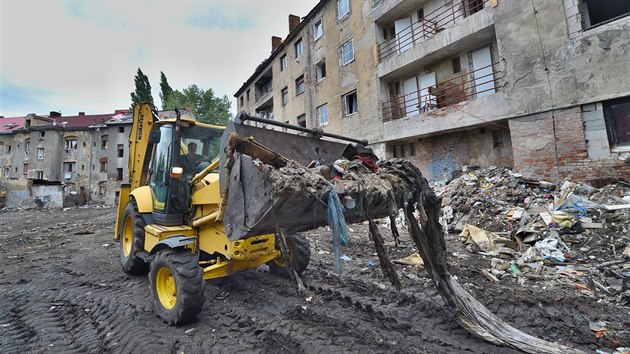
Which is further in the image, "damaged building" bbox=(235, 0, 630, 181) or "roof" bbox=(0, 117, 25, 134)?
"roof" bbox=(0, 117, 25, 134)

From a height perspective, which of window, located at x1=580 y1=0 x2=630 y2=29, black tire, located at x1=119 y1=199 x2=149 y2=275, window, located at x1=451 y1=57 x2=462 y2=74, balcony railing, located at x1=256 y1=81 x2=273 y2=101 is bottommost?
black tire, located at x1=119 y1=199 x2=149 y2=275

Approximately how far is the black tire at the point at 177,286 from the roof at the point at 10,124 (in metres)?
49.5

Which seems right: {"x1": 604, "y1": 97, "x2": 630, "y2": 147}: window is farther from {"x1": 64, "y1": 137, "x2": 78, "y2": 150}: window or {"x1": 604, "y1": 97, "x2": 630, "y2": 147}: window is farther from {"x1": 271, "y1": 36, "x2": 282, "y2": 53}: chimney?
{"x1": 64, "y1": 137, "x2": 78, "y2": 150}: window

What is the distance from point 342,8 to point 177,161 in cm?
1686

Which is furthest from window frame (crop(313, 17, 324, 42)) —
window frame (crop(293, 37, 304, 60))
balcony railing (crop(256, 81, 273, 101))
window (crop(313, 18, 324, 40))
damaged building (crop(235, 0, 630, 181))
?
balcony railing (crop(256, 81, 273, 101))

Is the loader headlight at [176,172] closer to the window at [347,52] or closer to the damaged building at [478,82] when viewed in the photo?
the damaged building at [478,82]

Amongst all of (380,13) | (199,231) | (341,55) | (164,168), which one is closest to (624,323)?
(199,231)

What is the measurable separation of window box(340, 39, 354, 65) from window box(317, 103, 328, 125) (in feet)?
9.60

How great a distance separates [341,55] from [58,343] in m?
17.4

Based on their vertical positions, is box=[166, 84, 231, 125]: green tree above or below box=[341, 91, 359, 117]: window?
above

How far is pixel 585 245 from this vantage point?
214 inches

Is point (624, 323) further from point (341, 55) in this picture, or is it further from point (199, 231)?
point (341, 55)

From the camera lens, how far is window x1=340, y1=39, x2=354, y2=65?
1661 centimetres

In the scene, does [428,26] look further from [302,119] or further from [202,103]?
[202,103]
